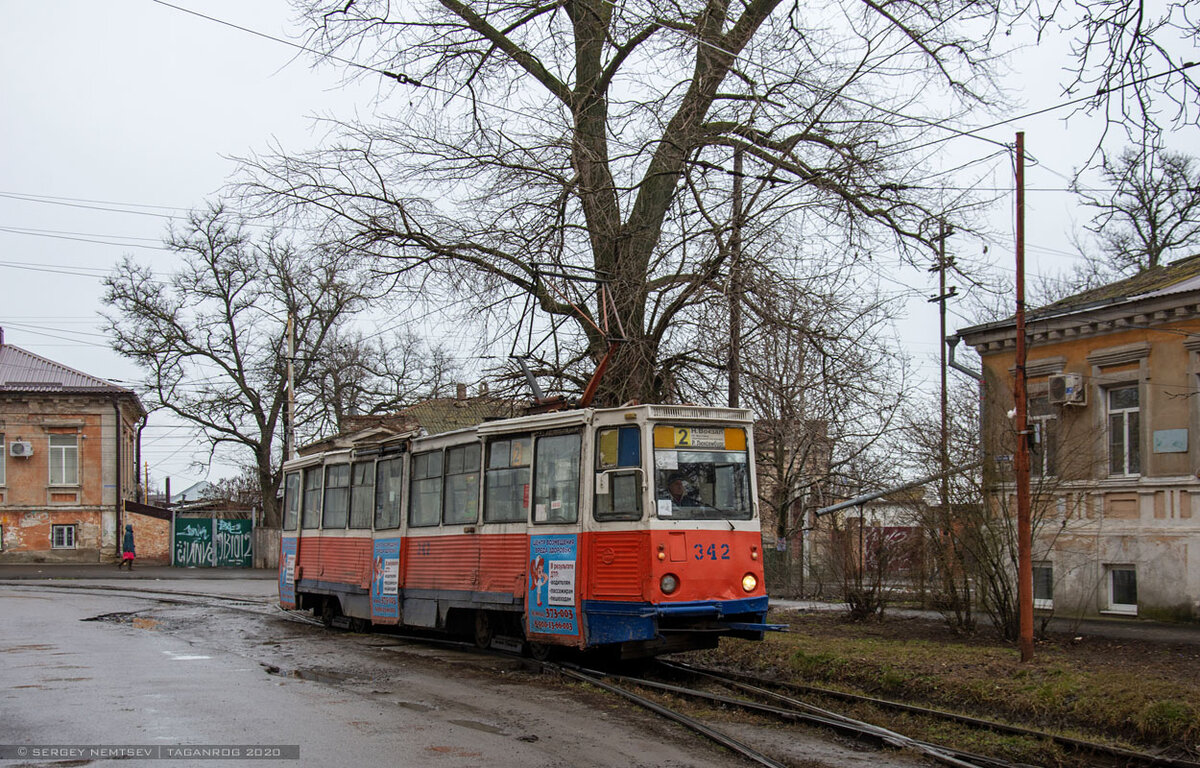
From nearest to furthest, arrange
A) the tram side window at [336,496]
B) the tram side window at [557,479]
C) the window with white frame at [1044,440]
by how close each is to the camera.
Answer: the tram side window at [557,479] < the window with white frame at [1044,440] < the tram side window at [336,496]

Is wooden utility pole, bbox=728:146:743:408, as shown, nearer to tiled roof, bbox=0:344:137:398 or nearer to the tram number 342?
the tram number 342

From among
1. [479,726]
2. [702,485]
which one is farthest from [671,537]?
[479,726]

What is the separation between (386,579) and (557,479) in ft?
15.3

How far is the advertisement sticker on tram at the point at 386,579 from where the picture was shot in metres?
15.8

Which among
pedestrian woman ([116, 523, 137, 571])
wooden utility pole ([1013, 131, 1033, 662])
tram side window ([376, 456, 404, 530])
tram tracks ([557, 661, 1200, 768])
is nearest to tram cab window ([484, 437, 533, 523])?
tram tracks ([557, 661, 1200, 768])

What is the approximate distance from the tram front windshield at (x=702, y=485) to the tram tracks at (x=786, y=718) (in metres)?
1.76

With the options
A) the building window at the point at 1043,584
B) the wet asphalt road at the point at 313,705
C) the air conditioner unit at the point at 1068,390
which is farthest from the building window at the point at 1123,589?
the wet asphalt road at the point at 313,705

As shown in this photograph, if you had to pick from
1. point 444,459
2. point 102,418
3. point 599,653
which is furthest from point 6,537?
point 599,653

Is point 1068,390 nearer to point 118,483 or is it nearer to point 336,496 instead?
point 336,496

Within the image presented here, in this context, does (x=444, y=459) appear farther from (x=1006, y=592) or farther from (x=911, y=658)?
(x=1006, y=592)

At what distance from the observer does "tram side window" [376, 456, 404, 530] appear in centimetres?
1616

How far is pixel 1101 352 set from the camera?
62.4ft

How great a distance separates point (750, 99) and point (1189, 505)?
31.2 ft

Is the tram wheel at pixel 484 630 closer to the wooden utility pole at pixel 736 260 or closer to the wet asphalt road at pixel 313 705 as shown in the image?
the wet asphalt road at pixel 313 705
